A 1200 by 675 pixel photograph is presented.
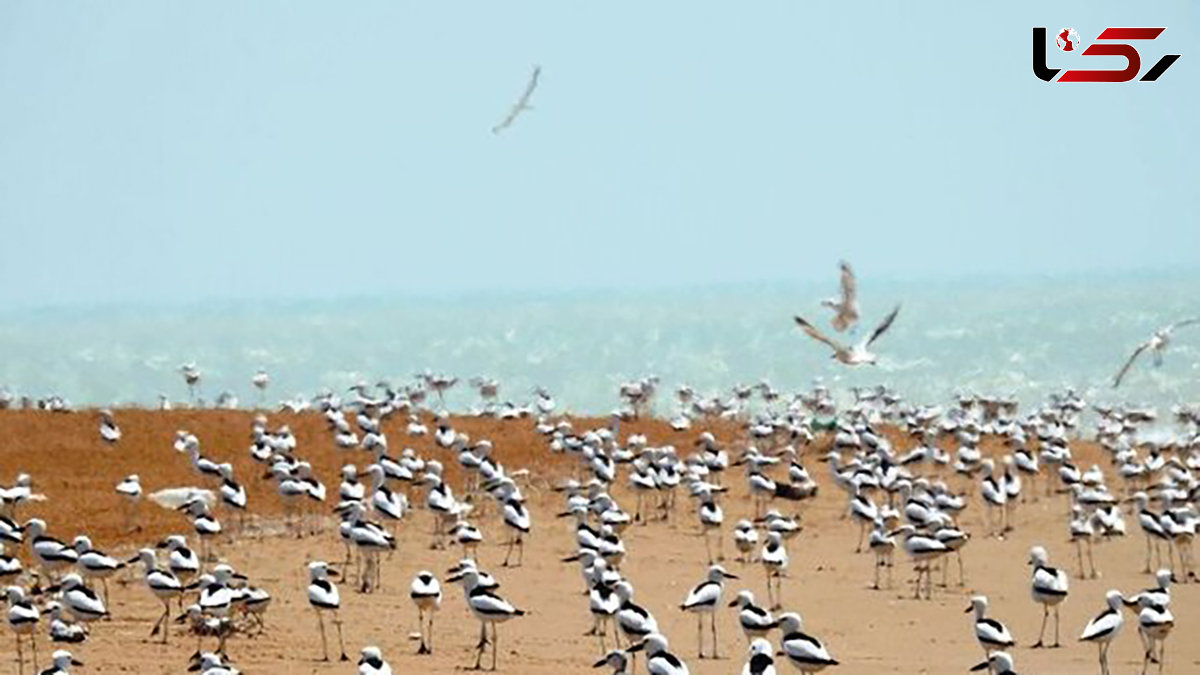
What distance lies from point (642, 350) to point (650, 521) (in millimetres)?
55783

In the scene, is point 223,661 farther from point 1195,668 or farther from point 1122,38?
point 1122,38

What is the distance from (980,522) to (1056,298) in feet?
255

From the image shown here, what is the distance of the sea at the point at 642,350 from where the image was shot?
67562 mm

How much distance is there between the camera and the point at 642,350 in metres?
83.6

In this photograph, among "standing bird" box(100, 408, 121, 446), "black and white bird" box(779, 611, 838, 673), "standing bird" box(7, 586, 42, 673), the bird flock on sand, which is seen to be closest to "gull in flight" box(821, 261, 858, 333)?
the bird flock on sand

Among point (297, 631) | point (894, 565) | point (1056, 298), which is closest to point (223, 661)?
point (297, 631)

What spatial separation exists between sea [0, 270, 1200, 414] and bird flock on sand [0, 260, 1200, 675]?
20442 mm

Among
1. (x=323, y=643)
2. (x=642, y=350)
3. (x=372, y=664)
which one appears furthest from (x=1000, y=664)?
(x=642, y=350)

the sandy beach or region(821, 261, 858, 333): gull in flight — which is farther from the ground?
region(821, 261, 858, 333): gull in flight

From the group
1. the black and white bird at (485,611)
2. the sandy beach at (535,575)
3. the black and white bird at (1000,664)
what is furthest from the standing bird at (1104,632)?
the black and white bird at (485,611)

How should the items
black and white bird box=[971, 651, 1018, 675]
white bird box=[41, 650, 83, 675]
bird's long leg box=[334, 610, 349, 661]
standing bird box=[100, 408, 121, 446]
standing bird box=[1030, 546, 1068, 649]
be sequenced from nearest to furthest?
1. white bird box=[41, 650, 83, 675]
2. black and white bird box=[971, 651, 1018, 675]
3. bird's long leg box=[334, 610, 349, 661]
4. standing bird box=[1030, 546, 1068, 649]
5. standing bird box=[100, 408, 121, 446]

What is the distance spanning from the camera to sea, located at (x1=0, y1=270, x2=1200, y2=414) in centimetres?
6756

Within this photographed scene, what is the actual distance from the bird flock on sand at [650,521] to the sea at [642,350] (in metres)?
20.4

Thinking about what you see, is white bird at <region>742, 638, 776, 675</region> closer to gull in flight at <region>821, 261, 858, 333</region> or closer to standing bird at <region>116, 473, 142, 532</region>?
gull in flight at <region>821, 261, 858, 333</region>
